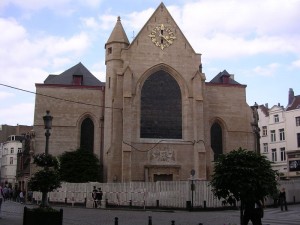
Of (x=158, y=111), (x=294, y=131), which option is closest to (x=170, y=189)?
(x=158, y=111)

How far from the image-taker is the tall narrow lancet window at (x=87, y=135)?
132 feet

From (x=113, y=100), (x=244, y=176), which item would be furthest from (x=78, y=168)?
(x=244, y=176)

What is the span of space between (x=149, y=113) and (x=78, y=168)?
313 inches

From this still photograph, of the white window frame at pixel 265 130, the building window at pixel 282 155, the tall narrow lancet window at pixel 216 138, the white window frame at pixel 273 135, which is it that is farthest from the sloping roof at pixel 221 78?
the building window at pixel 282 155

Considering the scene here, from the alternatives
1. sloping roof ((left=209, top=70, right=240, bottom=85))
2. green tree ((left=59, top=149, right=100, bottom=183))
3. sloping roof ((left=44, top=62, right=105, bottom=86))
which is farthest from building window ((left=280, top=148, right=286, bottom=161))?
green tree ((left=59, top=149, right=100, bottom=183))

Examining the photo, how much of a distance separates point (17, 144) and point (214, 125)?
49.6 m

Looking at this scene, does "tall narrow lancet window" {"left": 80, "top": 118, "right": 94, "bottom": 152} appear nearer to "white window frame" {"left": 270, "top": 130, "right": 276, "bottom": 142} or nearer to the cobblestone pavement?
the cobblestone pavement

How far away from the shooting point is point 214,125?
42031 millimetres

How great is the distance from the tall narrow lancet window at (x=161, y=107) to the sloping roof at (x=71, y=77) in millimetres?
9316

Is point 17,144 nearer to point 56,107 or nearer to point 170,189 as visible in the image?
point 56,107

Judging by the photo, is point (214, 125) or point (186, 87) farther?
point (214, 125)

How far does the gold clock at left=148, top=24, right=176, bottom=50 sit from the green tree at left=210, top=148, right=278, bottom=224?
2692cm

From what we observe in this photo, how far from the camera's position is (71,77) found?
44156 mm

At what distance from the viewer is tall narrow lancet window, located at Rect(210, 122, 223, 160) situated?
1628 inches
